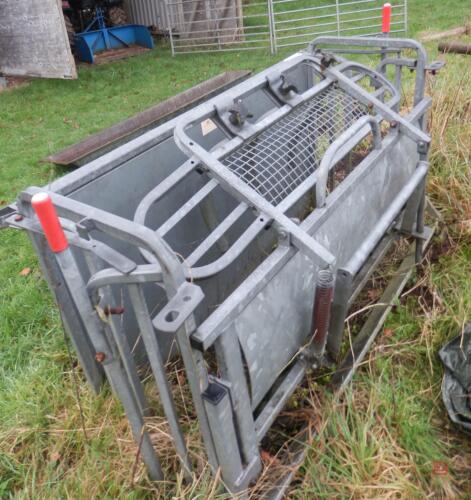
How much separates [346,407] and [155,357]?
1.09 metres

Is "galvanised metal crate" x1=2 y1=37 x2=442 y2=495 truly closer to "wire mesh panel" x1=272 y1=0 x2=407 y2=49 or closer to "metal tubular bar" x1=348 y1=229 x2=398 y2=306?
"metal tubular bar" x1=348 y1=229 x2=398 y2=306

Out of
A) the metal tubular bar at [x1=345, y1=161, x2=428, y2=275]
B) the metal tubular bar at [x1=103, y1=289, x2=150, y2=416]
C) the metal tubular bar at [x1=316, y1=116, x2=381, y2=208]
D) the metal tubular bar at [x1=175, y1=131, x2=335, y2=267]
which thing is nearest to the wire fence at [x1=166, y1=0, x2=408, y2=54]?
the metal tubular bar at [x1=345, y1=161, x2=428, y2=275]

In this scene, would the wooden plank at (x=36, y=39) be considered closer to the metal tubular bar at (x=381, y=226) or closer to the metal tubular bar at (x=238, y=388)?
the metal tubular bar at (x=381, y=226)

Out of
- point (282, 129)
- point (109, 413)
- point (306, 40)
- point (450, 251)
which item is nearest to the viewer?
point (109, 413)

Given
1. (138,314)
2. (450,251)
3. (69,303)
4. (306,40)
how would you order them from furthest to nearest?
(306,40)
(450,251)
(69,303)
(138,314)

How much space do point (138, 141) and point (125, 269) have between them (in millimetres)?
855

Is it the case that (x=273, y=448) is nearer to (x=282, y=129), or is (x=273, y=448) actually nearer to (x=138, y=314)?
(x=138, y=314)

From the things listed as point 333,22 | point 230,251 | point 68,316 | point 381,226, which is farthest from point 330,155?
point 333,22

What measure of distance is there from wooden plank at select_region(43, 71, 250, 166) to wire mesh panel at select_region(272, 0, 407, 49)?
13.1ft

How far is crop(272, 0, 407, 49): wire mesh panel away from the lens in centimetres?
840

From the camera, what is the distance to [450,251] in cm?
299

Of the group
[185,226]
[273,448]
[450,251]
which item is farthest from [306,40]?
[273,448]

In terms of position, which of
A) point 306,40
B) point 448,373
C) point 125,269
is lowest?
point 448,373

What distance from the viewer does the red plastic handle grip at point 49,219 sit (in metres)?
1.09
